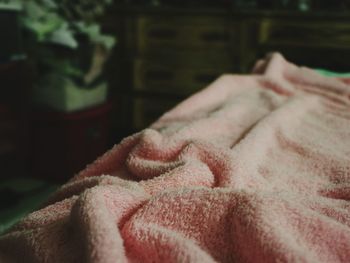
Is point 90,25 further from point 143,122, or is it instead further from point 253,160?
point 253,160

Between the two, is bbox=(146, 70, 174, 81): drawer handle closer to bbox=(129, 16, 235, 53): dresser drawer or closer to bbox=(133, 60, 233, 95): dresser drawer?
bbox=(133, 60, 233, 95): dresser drawer

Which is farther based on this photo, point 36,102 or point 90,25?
point 90,25

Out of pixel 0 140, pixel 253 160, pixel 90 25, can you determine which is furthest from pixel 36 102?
pixel 253 160

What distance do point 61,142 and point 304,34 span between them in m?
1.23

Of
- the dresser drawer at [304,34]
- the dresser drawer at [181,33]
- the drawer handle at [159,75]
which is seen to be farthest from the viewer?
the drawer handle at [159,75]

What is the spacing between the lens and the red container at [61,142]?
5.57ft

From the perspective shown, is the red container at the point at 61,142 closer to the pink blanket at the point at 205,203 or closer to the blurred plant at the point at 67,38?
the blurred plant at the point at 67,38

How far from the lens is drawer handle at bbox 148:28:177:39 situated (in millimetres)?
2094

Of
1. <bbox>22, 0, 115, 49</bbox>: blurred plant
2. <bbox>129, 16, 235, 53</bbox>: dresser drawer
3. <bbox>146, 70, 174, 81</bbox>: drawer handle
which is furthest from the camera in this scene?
<bbox>146, 70, 174, 81</bbox>: drawer handle

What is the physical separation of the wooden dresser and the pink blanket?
1161 millimetres

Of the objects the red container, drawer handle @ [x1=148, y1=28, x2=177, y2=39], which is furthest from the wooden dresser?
the red container

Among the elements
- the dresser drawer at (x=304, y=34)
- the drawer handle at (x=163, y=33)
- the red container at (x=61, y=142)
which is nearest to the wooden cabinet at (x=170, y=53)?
the drawer handle at (x=163, y=33)

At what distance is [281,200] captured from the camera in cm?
41

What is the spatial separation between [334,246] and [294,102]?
653mm
